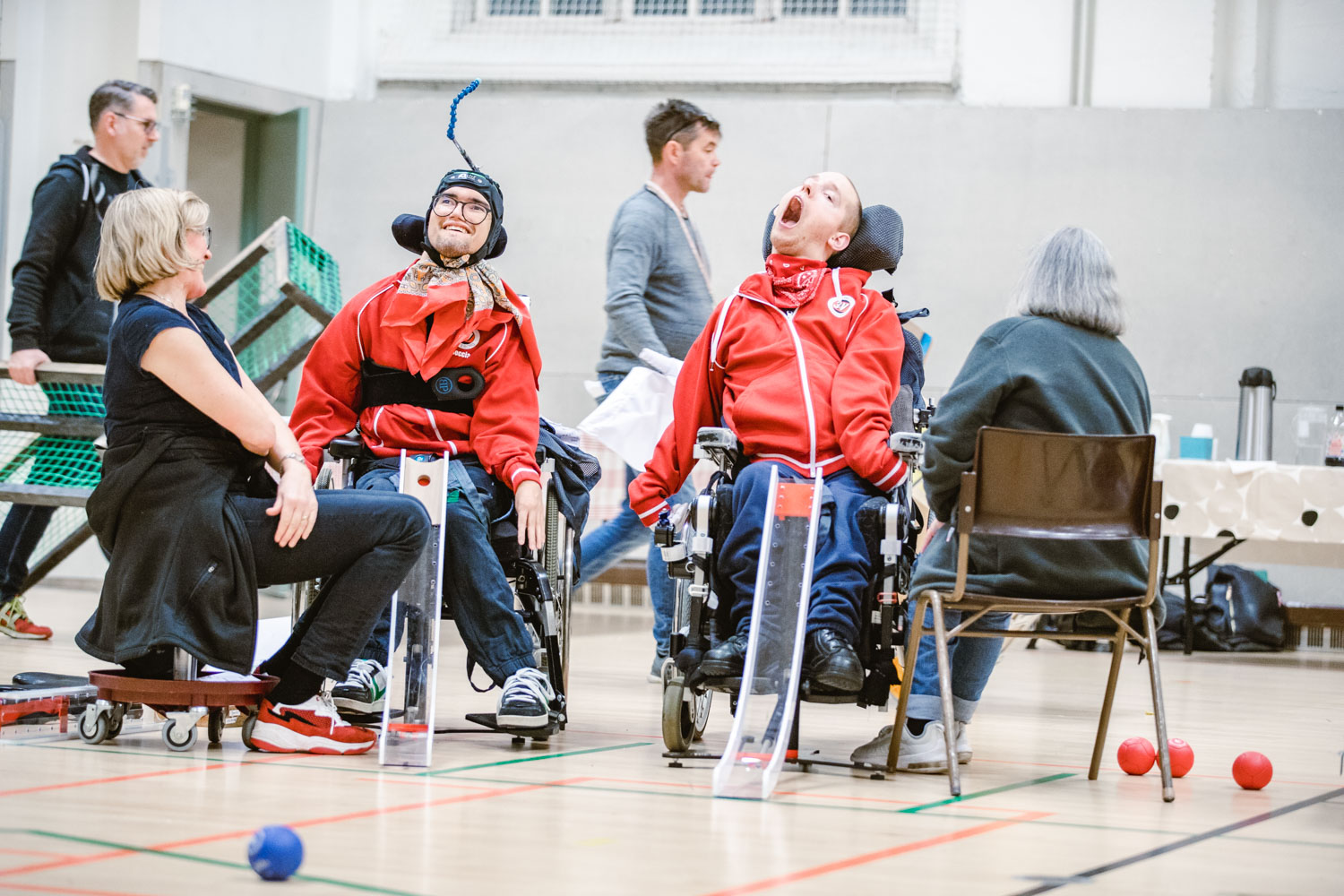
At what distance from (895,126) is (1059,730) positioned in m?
4.40

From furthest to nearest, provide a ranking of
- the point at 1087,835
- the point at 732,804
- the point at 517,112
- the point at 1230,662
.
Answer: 1. the point at 517,112
2. the point at 1230,662
3. the point at 732,804
4. the point at 1087,835

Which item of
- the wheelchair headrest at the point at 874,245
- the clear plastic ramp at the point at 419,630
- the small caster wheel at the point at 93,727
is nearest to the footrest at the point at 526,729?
the clear plastic ramp at the point at 419,630

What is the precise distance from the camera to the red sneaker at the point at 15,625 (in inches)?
194

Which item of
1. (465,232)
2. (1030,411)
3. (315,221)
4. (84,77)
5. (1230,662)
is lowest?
(1230,662)

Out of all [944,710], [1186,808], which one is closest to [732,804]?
[944,710]

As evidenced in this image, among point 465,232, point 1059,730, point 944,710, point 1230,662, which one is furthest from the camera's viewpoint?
point 1230,662

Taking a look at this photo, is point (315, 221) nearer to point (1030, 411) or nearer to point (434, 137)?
point (434, 137)

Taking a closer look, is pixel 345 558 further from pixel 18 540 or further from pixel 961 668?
pixel 18 540

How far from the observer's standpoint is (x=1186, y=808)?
104 inches

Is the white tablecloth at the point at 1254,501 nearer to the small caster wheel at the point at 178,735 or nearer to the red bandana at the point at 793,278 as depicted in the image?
the red bandana at the point at 793,278

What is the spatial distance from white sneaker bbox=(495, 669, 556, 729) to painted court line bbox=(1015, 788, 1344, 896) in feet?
4.03

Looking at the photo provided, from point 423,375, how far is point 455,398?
8 centimetres

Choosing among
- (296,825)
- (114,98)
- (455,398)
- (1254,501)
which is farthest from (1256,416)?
(296,825)

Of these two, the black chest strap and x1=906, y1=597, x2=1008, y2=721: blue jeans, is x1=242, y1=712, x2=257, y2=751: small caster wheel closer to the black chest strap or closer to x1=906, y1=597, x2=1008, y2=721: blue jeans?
the black chest strap
